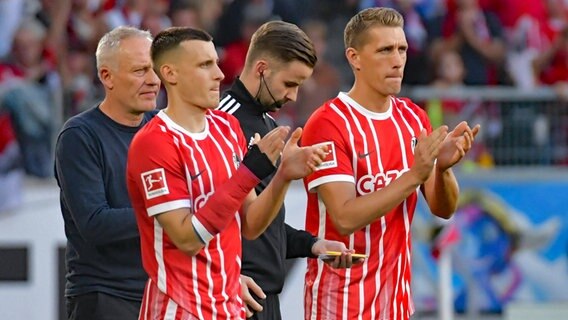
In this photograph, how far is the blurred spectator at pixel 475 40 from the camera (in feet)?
41.0

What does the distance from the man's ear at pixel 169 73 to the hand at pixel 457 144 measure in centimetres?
111

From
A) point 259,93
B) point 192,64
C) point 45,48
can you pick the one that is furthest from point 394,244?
point 45,48

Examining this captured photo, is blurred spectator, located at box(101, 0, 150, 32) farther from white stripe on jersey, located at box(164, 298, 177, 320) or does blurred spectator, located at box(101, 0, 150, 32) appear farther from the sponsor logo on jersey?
white stripe on jersey, located at box(164, 298, 177, 320)

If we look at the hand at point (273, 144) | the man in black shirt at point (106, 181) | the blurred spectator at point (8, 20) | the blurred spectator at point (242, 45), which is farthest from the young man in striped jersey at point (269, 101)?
the blurred spectator at point (8, 20)

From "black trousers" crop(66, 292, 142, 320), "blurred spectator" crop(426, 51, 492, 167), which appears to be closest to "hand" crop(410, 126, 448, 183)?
"black trousers" crop(66, 292, 142, 320)

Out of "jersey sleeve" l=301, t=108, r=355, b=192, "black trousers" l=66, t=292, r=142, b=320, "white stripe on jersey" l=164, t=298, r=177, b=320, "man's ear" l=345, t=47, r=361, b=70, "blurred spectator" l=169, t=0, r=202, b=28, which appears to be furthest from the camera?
"blurred spectator" l=169, t=0, r=202, b=28

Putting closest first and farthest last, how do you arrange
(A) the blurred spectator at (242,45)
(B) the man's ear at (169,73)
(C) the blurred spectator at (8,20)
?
(B) the man's ear at (169,73)
(C) the blurred spectator at (8,20)
(A) the blurred spectator at (242,45)

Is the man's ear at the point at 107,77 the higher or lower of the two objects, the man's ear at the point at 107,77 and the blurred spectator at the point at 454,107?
the lower

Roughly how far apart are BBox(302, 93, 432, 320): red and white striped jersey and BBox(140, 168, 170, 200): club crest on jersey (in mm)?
972

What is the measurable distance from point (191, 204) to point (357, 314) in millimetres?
1120

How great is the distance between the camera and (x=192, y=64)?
5.04 m

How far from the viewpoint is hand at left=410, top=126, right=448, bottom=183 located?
5203 mm

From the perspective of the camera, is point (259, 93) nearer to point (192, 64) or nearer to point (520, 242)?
point (192, 64)

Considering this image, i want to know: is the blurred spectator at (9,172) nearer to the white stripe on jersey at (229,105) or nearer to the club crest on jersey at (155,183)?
the white stripe on jersey at (229,105)
